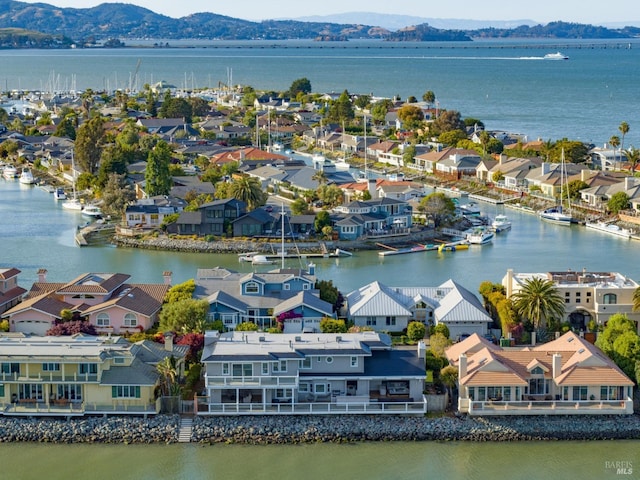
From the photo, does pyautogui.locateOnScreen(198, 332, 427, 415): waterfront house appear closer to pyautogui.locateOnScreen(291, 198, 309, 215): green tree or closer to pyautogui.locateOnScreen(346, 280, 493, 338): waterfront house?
pyautogui.locateOnScreen(346, 280, 493, 338): waterfront house

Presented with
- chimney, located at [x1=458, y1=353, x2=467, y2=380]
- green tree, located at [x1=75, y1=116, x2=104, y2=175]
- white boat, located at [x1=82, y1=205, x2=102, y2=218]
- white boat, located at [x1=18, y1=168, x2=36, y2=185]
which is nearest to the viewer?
chimney, located at [x1=458, y1=353, x2=467, y2=380]

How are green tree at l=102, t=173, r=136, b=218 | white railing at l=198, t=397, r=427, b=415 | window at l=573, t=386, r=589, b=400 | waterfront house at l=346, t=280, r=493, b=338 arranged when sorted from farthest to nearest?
green tree at l=102, t=173, r=136, b=218, waterfront house at l=346, t=280, r=493, b=338, window at l=573, t=386, r=589, b=400, white railing at l=198, t=397, r=427, b=415

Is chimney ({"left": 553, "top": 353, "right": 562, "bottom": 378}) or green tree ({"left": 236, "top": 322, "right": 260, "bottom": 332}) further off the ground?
chimney ({"left": 553, "top": 353, "right": 562, "bottom": 378})

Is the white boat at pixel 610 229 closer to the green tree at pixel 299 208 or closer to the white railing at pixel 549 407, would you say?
the green tree at pixel 299 208

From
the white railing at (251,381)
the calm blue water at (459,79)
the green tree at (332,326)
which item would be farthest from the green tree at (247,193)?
the calm blue water at (459,79)

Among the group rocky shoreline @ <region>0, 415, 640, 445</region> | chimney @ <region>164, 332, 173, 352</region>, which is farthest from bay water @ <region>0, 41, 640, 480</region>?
chimney @ <region>164, 332, 173, 352</region>

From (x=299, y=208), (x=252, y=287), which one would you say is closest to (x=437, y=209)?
(x=299, y=208)

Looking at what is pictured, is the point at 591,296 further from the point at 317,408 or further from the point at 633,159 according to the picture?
the point at 633,159

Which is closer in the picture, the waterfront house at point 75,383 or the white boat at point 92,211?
the waterfront house at point 75,383
